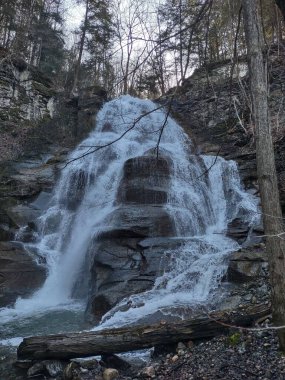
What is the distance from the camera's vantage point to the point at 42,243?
1239 centimetres

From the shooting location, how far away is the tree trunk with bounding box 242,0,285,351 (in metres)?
4.41

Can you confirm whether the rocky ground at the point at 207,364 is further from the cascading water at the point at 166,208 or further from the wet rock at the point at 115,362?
the cascading water at the point at 166,208

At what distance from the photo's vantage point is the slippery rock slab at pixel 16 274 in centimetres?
1022

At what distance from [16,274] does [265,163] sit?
8.24 meters

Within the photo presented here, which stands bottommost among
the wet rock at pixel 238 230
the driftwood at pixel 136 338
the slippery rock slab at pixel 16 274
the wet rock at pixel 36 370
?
the wet rock at pixel 36 370

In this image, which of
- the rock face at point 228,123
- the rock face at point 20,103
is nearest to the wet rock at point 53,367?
the rock face at point 228,123

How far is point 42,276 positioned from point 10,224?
8.80 feet

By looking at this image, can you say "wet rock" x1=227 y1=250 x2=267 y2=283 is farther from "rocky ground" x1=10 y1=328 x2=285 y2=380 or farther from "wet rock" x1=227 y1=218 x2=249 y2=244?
"rocky ground" x1=10 y1=328 x2=285 y2=380

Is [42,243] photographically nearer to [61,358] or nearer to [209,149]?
[61,358]

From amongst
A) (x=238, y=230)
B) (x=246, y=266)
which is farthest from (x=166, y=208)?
(x=246, y=266)

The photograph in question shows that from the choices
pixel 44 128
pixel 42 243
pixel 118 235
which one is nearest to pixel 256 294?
pixel 118 235

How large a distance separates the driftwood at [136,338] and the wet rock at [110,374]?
0.31 meters

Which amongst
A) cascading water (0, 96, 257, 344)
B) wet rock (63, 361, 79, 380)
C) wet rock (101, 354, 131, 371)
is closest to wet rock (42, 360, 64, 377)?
wet rock (63, 361, 79, 380)

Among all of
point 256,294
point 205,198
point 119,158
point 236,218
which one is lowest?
point 256,294
